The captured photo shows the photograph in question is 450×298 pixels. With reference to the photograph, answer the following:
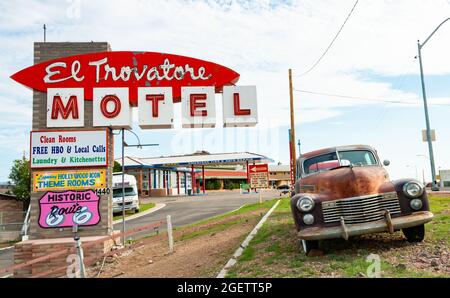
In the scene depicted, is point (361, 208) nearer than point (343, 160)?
Yes

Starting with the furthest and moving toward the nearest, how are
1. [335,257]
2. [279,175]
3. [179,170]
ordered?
[279,175] < [179,170] < [335,257]

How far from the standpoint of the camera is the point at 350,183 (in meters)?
6.62

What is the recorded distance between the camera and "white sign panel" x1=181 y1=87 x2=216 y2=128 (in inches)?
474

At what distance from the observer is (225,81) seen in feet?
40.5

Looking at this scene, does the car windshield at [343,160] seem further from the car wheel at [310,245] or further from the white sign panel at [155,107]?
the white sign panel at [155,107]

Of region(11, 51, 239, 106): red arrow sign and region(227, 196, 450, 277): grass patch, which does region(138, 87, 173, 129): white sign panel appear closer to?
region(11, 51, 239, 106): red arrow sign

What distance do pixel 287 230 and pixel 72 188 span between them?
6.51m

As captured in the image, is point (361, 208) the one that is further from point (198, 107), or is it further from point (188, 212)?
point (188, 212)

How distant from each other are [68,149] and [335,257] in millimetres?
8452

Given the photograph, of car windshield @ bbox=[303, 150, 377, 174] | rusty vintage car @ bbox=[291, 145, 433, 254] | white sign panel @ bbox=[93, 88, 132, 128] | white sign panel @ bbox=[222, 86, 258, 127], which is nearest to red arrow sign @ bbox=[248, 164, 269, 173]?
white sign panel @ bbox=[222, 86, 258, 127]

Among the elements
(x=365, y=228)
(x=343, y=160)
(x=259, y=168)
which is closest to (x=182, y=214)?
(x=259, y=168)

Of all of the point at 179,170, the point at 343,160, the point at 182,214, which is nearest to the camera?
the point at 343,160
